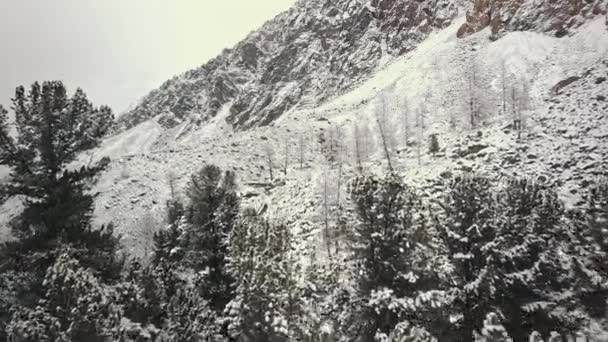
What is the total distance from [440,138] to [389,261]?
141ft

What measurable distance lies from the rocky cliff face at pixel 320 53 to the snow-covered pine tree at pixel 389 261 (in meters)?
98.4

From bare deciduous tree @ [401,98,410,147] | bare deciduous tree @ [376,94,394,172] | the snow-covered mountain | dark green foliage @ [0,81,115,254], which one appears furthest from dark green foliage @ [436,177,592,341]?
bare deciduous tree @ [401,98,410,147]

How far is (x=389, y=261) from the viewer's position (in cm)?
1620

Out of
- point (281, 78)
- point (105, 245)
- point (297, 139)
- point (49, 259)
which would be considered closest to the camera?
point (49, 259)

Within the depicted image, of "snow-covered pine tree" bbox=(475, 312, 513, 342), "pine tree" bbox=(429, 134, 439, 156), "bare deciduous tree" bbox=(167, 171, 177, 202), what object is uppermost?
"pine tree" bbox=(429, 134, 439, 156)

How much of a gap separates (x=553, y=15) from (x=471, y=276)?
7570cm

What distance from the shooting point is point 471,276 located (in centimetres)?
1950

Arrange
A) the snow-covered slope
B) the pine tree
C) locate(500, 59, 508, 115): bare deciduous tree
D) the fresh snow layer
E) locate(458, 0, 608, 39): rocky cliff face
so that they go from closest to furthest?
the snow-covered slope → the fresh snow layer → the pine tree → locate(500, 59, 508, 115): bare deciduous tree → locate(458, 0, 608, 39): rocky cliff face

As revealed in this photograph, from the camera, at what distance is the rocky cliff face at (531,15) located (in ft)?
235

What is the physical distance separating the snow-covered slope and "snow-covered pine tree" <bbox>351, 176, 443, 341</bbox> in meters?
20.0

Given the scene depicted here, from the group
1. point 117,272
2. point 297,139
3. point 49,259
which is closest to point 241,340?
point 117,272

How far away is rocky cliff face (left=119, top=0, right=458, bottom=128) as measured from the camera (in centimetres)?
11681

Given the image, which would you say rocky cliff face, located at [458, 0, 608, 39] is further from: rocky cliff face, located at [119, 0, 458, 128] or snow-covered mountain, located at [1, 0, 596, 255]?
rocky cliff face, located at [119, 0, 458, 128]

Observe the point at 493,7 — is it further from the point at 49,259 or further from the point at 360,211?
the point at 49,259
